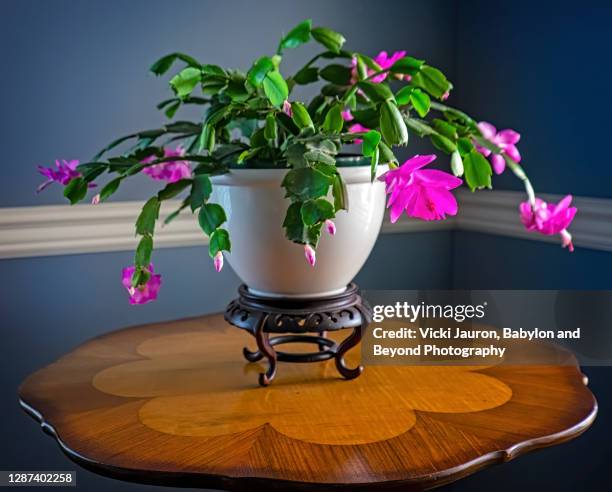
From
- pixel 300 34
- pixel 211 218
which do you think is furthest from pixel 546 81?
pixel 211 218

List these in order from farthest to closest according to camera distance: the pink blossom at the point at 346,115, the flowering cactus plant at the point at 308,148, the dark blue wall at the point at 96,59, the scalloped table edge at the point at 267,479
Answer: the dark blue wall at the point at 96,59 < the pink blossom at the point at 346,115 < the flowering cactus plant at the point at 308,148 < the scalloped table edge at the point at 267,479

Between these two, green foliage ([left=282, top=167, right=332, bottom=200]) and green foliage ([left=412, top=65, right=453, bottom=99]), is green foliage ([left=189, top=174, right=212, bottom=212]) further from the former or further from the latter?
green foliage ([left=412, top=65, right=453, bottom=99])

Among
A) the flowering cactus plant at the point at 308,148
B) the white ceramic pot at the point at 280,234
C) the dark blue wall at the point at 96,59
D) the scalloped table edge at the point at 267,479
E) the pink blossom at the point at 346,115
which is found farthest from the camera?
the dark blue wall at the point at 96,59

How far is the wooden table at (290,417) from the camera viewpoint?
2.71 ft

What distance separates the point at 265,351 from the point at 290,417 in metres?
0.14

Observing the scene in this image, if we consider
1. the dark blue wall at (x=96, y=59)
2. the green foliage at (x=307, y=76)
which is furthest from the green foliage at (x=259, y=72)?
the dark blue wall at (x=96, y=59)

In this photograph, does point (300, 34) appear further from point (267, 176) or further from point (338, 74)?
point (267, 176)

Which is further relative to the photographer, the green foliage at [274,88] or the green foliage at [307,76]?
the green foliage at [307,76]

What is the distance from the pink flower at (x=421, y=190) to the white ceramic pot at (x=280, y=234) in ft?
0.32

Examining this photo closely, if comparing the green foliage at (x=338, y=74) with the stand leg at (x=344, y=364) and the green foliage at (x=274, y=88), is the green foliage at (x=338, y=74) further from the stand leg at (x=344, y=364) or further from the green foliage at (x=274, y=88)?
the stand leg at (x=344, y=364)

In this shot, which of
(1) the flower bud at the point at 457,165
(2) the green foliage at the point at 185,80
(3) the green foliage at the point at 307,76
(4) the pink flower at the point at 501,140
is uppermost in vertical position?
(3) the green foliage at the point at 307,76

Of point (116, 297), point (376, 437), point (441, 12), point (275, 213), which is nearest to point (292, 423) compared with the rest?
point (376, 437)

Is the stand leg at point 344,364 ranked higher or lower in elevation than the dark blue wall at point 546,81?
lower

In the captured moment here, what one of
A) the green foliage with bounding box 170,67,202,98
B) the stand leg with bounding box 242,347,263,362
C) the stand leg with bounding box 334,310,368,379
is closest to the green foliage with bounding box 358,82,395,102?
the green foliage with bounding box 170,67,202,98
